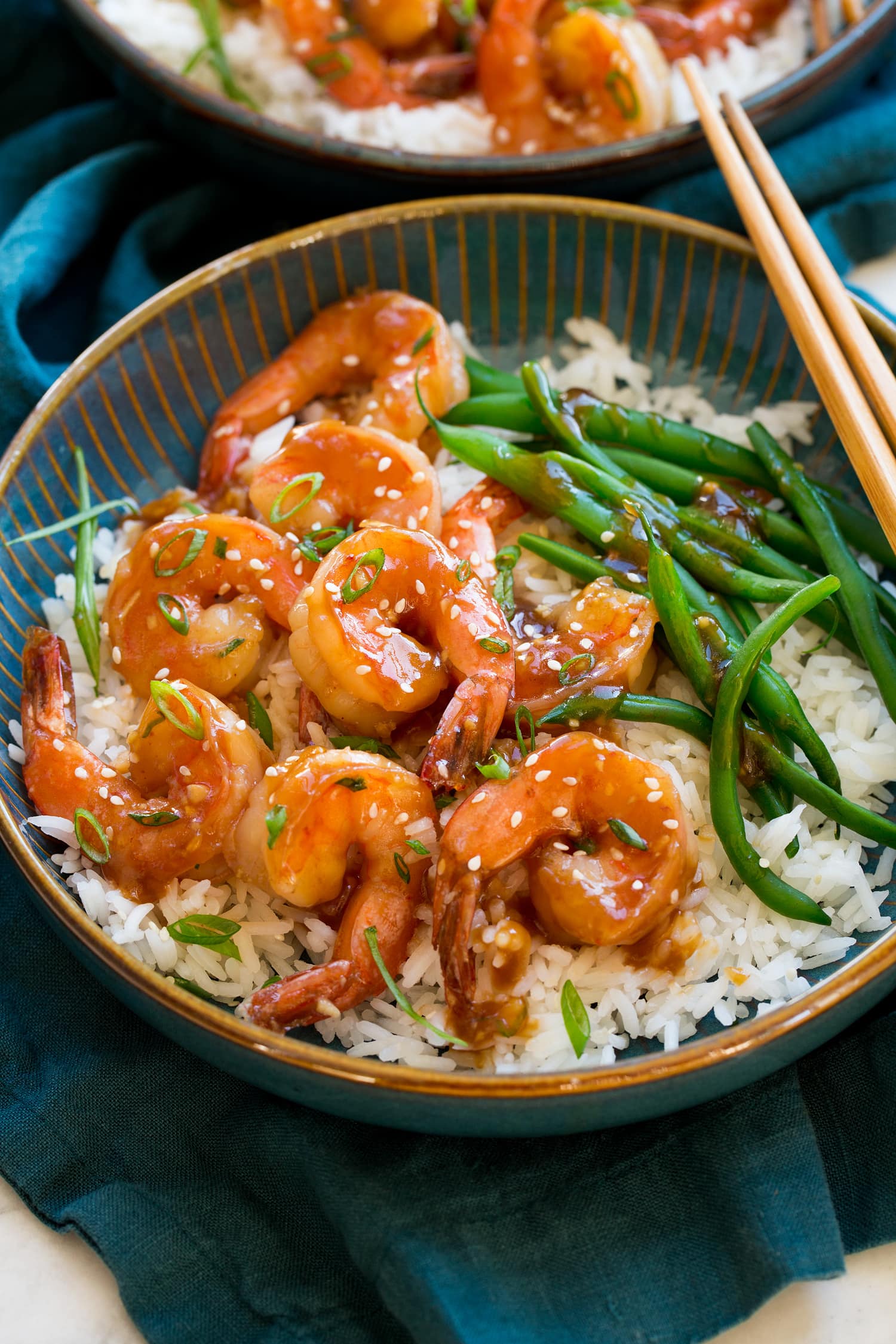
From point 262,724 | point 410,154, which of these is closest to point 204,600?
point 262,724

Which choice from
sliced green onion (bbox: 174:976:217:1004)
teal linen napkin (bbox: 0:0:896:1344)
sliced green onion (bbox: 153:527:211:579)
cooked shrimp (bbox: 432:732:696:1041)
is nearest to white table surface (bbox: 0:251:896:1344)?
teal linen napkin (bbox: 0:0:896:1344)

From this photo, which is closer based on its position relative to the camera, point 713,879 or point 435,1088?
point 435,1088

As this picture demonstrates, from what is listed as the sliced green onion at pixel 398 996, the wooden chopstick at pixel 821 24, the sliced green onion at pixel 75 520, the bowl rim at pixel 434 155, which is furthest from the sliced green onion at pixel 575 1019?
the wooden chopstick at pixel 821 24

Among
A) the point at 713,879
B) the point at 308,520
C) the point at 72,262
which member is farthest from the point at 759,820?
the point at 72,262

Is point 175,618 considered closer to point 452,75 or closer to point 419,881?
point 419,881

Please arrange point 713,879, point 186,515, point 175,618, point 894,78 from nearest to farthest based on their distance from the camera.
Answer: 1. point 713,879
2. point 175,618
3. point 186,515
4. point 894,78

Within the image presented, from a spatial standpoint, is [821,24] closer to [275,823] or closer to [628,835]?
[628,835]

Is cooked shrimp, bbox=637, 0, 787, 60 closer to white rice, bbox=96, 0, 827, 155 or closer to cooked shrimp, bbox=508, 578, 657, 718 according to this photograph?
white rice, bbox=96, 0, 827, 155
